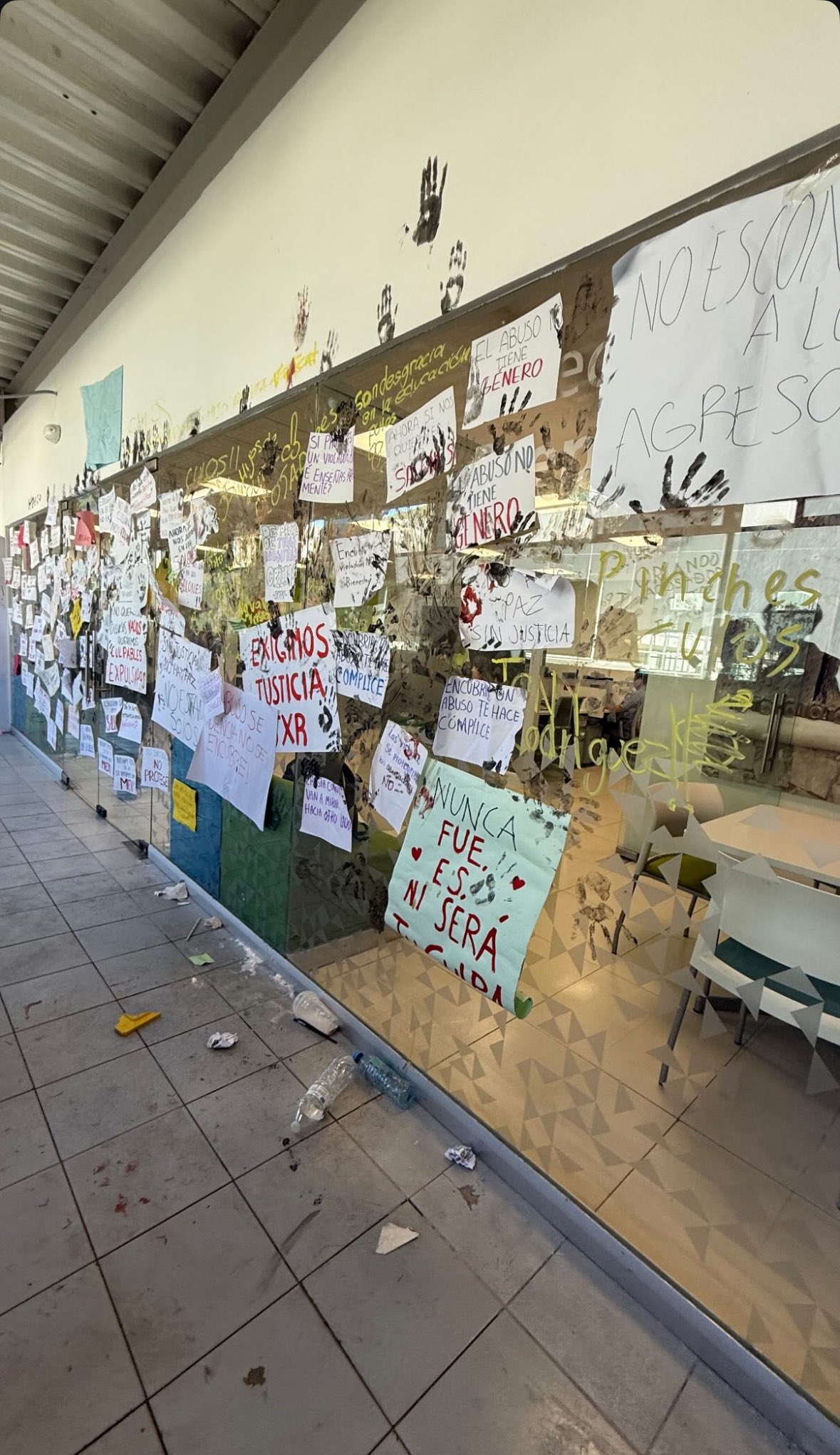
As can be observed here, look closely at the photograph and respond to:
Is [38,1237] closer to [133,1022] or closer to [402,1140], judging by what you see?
[133,1022]

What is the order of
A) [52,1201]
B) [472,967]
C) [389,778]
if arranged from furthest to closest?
[389,778] < [472,967] < [52,1201]

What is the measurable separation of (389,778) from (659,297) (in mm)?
1286

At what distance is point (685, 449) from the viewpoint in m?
1.05

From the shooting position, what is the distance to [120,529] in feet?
10.9

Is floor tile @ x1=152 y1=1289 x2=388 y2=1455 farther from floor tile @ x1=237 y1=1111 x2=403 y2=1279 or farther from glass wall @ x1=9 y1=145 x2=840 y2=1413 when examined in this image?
glass wall @ x1=9 y1=145 x2=840 y2=1413

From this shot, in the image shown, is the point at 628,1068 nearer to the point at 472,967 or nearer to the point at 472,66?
the point at 472,967

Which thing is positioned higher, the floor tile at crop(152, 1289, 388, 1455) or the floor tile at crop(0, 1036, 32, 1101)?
the floor tile at crop(152, 1289, 388, 1455)

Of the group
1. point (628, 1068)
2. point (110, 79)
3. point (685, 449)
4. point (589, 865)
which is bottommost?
point (628, 1068)

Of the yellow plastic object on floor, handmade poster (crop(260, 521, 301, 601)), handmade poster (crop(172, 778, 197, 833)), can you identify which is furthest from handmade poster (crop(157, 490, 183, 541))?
the yellow plastic object on floor

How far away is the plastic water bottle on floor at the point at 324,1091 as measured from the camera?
1.58 m

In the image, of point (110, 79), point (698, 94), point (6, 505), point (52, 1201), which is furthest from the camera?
point (6, 505)

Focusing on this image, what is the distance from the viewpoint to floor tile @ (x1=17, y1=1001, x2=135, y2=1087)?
1705 mm

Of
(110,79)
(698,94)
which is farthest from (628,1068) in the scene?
(110,79)

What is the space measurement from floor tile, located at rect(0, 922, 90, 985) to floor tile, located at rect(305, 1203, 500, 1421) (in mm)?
1540
